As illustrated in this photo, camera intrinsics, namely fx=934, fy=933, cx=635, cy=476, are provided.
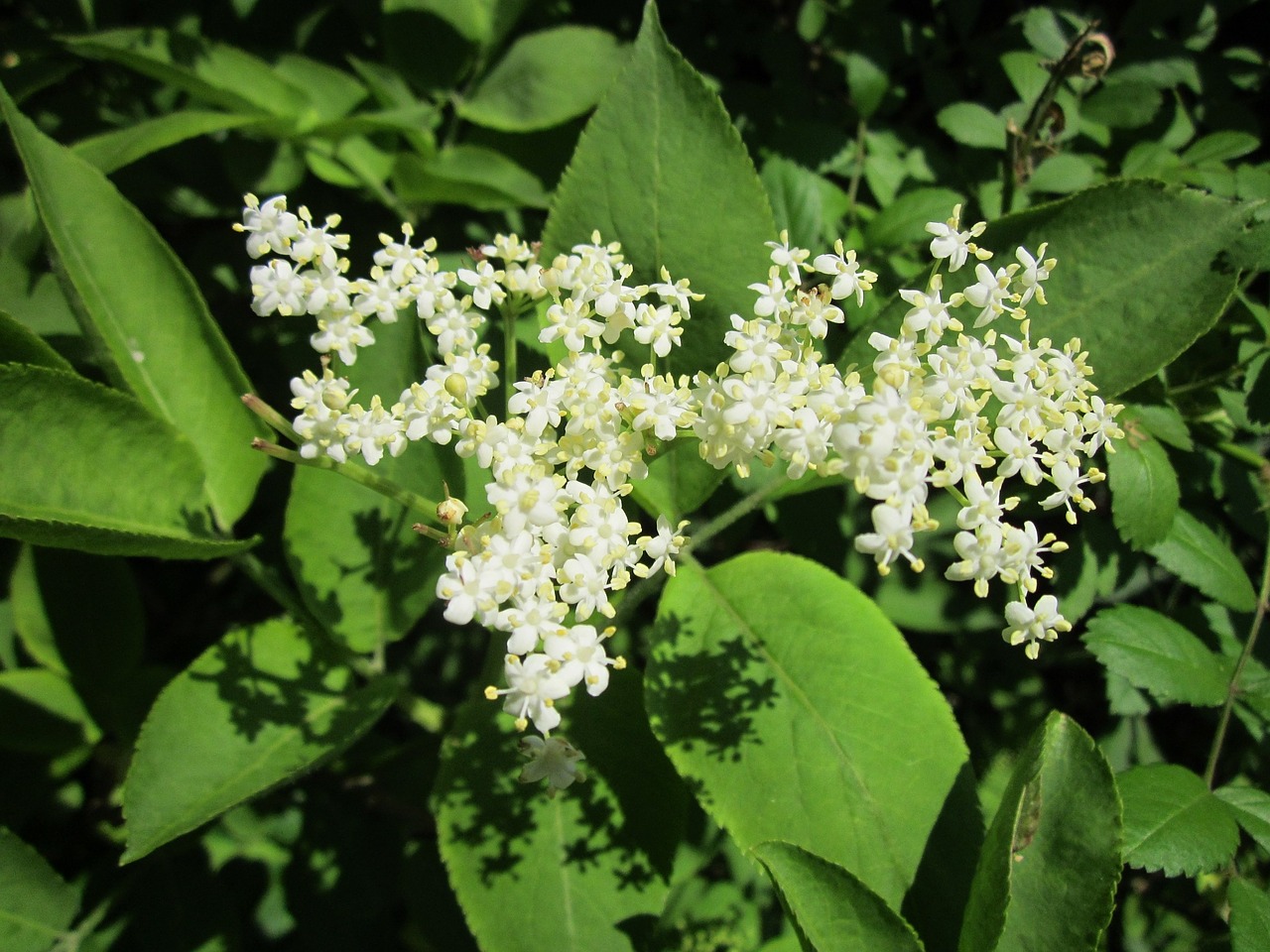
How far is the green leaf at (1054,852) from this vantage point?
5.04 feet

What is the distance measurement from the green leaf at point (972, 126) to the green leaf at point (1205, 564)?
101cm

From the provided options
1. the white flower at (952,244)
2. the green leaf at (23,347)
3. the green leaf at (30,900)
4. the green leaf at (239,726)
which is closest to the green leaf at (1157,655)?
the white flower at (952,244)

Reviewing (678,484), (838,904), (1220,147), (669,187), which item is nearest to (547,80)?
(669,187)

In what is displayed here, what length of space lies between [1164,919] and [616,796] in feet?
7.43

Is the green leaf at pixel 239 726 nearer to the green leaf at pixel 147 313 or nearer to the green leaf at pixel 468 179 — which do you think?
the green leaf at pixel 147 313

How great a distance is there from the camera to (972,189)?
242cm

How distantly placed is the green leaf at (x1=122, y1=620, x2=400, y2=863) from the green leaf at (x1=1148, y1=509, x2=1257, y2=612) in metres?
1.81

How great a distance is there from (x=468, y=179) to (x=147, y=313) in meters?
0.84

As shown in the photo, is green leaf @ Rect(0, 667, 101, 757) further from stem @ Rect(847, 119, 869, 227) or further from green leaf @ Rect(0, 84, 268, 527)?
stem @ Rect(847, 119, 869, 227)

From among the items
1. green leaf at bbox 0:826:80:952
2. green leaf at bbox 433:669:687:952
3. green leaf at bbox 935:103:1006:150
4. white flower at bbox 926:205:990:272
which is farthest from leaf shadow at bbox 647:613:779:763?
green leaf at bbox 0:826:80:952

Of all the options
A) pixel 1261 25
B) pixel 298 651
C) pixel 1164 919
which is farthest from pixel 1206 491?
pixel 298 651

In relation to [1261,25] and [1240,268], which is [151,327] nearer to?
[1240,268]

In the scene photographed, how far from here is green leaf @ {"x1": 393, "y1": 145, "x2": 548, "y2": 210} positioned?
243 centimetres

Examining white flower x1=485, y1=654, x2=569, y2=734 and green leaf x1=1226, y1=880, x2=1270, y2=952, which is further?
green leaf x1=1226, y1=880, x2=1270, y2=952
